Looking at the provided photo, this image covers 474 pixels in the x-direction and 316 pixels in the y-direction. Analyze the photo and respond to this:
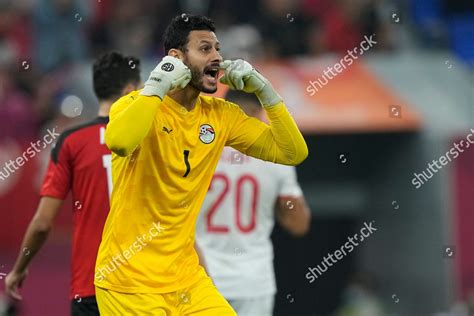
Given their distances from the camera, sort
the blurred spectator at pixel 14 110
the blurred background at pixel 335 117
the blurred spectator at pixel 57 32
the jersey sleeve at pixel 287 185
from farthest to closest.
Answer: the blurred spectator at pixel 57 32
the blurred background at pixel 335 117
the blurred spectator at pixel 14 110
the jersey sleeve at pixel 287 185

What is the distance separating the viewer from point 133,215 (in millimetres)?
5711

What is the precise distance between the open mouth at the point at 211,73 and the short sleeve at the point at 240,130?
0.95 feet

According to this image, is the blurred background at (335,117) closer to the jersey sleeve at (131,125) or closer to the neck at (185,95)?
the neck at (185,95)

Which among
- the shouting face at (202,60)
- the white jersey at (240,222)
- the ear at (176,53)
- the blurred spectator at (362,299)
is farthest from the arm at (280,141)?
the blurred spectator at (362,299)

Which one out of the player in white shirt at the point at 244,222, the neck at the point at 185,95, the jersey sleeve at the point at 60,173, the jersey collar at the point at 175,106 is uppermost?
the neck at the point at 185,95

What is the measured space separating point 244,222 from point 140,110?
2.33 metres

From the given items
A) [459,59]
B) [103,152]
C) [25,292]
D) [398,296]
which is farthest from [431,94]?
[103,152]

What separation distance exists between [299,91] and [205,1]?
7.43 feet

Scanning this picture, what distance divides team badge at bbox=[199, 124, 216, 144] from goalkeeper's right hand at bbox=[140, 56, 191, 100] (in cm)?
35

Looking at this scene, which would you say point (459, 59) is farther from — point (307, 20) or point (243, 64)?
point (243, 64)

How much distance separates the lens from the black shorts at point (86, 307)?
665 cm

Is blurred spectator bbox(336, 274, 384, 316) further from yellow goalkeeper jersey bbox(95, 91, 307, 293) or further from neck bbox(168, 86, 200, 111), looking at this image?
neck bbox(168, 86, 200, 111)

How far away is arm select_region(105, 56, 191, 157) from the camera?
5395mm

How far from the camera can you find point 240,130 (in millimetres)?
6082
